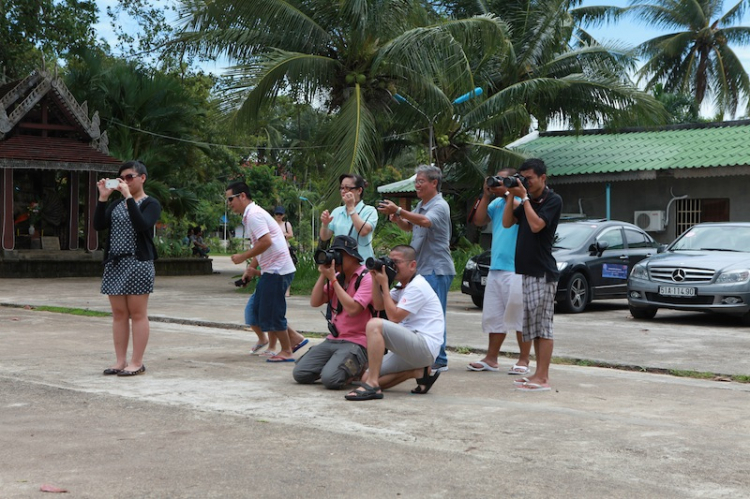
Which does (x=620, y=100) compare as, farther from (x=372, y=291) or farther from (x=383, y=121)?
(x=372, y=291)

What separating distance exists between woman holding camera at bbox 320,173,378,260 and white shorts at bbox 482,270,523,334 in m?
1.14

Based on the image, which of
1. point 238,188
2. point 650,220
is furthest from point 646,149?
point 238,188

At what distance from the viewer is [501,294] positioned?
323 inches

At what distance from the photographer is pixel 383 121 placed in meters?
21.8

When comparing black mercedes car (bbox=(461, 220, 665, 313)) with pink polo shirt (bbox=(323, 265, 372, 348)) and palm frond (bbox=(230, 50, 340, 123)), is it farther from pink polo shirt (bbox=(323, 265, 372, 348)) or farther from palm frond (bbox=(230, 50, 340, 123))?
pink polo shirt (bbox=(323, 265, 372, 348))

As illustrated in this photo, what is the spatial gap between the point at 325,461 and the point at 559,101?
20291mm

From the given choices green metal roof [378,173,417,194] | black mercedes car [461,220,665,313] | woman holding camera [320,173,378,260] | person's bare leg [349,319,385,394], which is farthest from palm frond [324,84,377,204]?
person's bare leg [349,319,385,394]

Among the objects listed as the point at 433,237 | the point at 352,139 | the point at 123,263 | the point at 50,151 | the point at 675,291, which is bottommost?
the point at 675,291

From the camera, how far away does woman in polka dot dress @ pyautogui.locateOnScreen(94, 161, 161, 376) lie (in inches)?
303

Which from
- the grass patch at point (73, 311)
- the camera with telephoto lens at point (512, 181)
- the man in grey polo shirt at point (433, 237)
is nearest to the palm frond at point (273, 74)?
the grass patch at point (73, 311)

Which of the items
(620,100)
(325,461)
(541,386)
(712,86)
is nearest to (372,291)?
(541,386)

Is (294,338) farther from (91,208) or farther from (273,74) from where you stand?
(91,208)

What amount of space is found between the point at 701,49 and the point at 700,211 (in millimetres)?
20154

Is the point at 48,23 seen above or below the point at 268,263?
above
